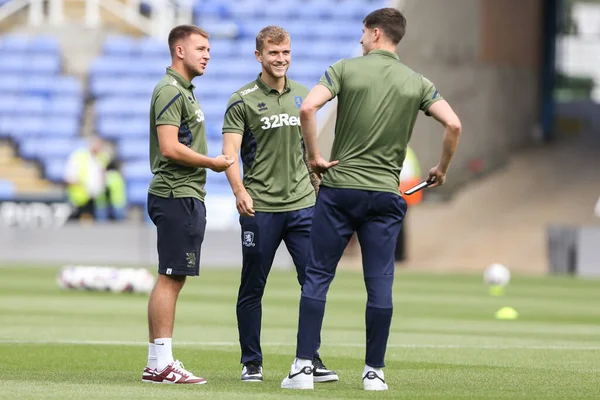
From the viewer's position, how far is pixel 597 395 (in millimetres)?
8219

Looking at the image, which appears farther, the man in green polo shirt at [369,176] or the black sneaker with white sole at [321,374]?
the black sneaker with white sole at [321,374]

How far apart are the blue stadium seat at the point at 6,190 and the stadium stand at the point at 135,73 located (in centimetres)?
103

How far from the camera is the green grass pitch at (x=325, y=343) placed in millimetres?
8414

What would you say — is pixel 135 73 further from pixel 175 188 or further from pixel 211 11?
pixel 175 188

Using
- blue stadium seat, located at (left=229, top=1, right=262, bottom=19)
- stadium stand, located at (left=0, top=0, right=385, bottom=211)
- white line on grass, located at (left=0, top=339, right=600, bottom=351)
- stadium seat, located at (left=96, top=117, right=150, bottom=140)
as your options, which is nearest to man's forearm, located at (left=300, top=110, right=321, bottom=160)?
white line on grass, located at (left=0, top=339, right=600, bottom=351)

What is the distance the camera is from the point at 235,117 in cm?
903

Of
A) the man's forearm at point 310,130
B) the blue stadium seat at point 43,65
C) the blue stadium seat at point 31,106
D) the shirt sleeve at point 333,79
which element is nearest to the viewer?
the man's forearm at point 310,130

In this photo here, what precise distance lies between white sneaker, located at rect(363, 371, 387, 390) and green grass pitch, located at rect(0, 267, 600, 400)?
0.06 metres

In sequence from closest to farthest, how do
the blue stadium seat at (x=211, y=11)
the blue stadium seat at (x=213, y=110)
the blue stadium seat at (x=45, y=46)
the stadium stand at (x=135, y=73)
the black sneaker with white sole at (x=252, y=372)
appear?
the black sneaker with white sole at (x=252, y=372), the blue stadium seat at (x=213, y=110), the stadium stand at (x=135, y=73), the blue stadium seat at (x=45, y=46), the blue stadium seat at (x=211, y=11)

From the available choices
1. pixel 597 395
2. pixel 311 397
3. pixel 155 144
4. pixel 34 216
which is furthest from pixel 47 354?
pixel 34 216

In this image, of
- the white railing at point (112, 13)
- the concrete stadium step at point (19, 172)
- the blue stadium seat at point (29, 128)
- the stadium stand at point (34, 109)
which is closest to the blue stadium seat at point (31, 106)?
the stadium stand at point (34, 109)

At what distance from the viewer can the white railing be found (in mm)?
34125

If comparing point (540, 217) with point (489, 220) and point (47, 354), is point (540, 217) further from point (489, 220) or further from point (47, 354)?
point (47, 354)

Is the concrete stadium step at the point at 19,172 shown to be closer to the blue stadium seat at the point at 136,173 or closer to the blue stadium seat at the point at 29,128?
the blue stadium seat at the point at 29,128
